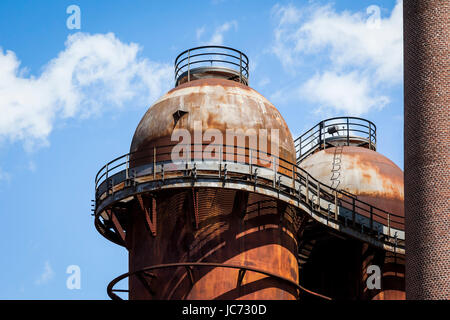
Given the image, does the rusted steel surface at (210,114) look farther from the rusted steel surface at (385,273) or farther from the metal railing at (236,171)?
the rusted steel surface at (385,273)

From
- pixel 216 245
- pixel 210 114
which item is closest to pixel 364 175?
pixel 210 114

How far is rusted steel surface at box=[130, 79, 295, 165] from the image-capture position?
38875 millimetres

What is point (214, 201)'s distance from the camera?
37.6m

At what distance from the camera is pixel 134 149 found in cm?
4016

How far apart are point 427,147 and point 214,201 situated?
8145mm

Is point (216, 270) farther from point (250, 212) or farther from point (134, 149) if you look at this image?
point (134, 149)

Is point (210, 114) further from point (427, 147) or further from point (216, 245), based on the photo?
point (427, 147)

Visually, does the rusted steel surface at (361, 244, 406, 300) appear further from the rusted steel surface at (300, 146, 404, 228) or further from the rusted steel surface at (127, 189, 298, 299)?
the rusted steel surface at (127, 189, 298, 299)

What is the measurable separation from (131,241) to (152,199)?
231cm

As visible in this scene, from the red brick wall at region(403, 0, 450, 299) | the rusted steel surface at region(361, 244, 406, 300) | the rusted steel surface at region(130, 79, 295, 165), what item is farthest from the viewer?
the rusted steel surface at region(361, 244, 406, 300)

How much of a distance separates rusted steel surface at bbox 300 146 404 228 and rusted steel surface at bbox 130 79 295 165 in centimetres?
695

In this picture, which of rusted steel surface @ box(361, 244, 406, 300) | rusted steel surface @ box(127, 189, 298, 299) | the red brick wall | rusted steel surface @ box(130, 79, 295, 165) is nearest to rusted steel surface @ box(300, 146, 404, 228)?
rusted steel surface @ box(361, 244, 406, 300)
